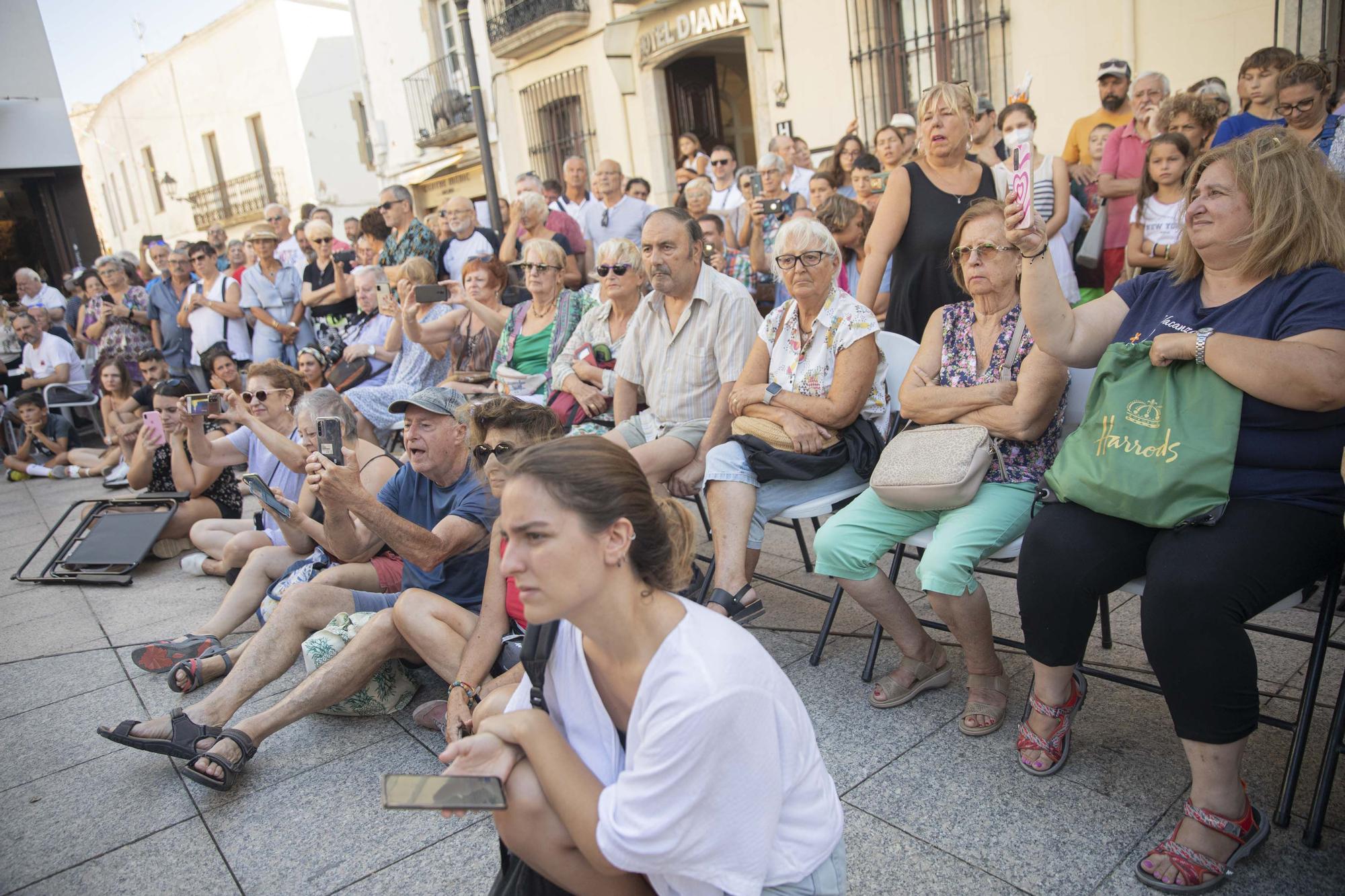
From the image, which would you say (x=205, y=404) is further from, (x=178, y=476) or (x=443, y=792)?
(x=443, y=792)

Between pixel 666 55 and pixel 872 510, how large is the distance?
10317mm

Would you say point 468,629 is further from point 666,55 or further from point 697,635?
point 666,55

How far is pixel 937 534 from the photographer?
103 inches

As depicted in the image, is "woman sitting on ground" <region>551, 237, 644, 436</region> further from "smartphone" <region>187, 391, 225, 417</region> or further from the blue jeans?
"smartphone" <region>187, 391, 225, 417</region>

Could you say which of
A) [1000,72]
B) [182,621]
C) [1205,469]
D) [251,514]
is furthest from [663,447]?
[1000,72]

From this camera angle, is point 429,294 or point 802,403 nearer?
point 802,403

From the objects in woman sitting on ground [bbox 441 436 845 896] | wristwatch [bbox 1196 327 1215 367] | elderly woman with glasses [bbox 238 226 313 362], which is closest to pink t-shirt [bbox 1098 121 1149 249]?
wristwatch [bbox 1196 327 1215 367]

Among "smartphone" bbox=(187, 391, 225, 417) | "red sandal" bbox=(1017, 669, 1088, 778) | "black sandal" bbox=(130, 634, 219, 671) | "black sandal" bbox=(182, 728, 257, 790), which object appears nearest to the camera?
"red sandal" bbox=(1017, 669, 1088, 778)

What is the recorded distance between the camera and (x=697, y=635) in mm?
1418

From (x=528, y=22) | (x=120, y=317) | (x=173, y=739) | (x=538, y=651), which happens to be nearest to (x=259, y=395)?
(x=173, y=739)

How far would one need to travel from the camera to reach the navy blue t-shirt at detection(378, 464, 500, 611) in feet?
9.77

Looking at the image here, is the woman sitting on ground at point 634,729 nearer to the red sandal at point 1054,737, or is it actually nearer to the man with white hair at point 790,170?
the red sandal at point 1054,737

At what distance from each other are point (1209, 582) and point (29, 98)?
621 inches

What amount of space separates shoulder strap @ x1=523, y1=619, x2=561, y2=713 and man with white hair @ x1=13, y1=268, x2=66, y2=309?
12215 millimetres
